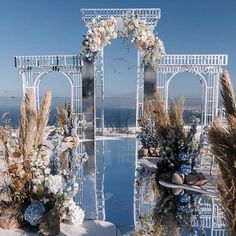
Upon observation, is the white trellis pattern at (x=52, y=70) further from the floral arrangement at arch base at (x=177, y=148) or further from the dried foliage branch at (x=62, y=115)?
the floral arrangement at arch base at (x=177, y=148)

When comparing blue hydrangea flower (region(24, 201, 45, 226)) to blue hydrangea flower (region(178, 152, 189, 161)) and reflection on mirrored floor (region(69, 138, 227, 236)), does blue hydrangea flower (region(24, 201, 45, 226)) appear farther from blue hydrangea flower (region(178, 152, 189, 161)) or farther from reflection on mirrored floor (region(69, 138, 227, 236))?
blue hydrangea flower (region(178, 152, 189, 161))

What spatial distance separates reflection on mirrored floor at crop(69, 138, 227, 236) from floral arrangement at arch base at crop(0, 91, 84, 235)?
642mm

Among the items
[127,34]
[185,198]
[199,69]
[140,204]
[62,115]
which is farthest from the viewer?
[62,115]

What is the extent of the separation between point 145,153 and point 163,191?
3151 mm

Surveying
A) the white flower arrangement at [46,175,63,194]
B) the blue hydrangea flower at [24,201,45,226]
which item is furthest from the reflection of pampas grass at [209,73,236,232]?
the blue hydrangea flower at [24,201,45,226]

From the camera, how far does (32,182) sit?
12.2 ft

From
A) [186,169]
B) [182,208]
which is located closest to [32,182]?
[182,208]

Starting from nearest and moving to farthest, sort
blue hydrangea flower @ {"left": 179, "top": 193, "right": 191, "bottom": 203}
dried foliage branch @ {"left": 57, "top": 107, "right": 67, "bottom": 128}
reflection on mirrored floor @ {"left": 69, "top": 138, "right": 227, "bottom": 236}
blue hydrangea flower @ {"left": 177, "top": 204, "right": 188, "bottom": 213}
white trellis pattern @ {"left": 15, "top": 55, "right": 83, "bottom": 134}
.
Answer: reflection on mirrored floor @ {"left": 69, "top": 138, "right": 227, "bottom": 236}, blue hydrangea flower @ {"left": 177, "top": 204, "right": 188, "bottom": 213}, blue hydrangea flower @ {"left": 179, "top": 193, "right": 191, "bottom": 203}, white trellis pattern @ {"left": 15, "top": 55, "right": 83, "bottom": 134}, dried foliage branch @ {"left": 57, "top": 107, "right": 67, "bottom": 128}

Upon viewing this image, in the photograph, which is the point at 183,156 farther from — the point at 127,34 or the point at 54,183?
the point at 127,34

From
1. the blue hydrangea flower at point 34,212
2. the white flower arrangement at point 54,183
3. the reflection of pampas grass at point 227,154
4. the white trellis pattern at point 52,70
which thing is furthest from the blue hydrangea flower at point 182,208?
the white trellis pattern at point 52,70

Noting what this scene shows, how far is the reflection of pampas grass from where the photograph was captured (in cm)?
184

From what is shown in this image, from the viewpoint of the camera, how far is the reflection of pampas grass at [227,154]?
1.84 m

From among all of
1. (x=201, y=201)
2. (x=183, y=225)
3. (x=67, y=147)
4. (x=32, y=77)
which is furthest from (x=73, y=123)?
(x=183, y=225)

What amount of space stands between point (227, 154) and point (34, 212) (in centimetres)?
235
